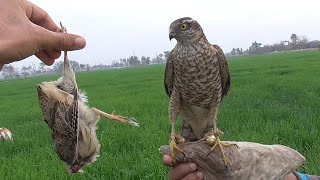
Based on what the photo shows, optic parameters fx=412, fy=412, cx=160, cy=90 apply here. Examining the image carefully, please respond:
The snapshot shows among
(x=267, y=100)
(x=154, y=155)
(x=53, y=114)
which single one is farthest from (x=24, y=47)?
(x=267, y=100)

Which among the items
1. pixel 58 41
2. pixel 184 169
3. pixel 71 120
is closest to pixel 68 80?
pixel 71 120

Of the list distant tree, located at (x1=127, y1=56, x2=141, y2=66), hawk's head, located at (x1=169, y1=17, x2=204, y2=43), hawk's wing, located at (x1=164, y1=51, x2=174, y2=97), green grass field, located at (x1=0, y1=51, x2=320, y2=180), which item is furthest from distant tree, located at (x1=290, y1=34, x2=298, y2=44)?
hawk's head, located at (x1=169, y1=17, x2=204, y2=43)

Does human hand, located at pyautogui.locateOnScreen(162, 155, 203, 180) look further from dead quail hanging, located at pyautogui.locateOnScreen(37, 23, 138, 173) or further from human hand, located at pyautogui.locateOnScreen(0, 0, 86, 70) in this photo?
human hand, located at pyautogui.locateOnScreen(0, 0, 86, 70)

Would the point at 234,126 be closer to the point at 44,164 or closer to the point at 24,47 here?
the point at 44,164

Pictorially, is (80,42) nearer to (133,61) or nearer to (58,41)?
(58,41)

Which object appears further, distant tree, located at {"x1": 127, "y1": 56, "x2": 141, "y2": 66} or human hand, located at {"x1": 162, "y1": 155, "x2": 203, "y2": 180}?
distant tree, located at {"x1": 127, "y1": 56, "x2": 141, "y2": 66}
